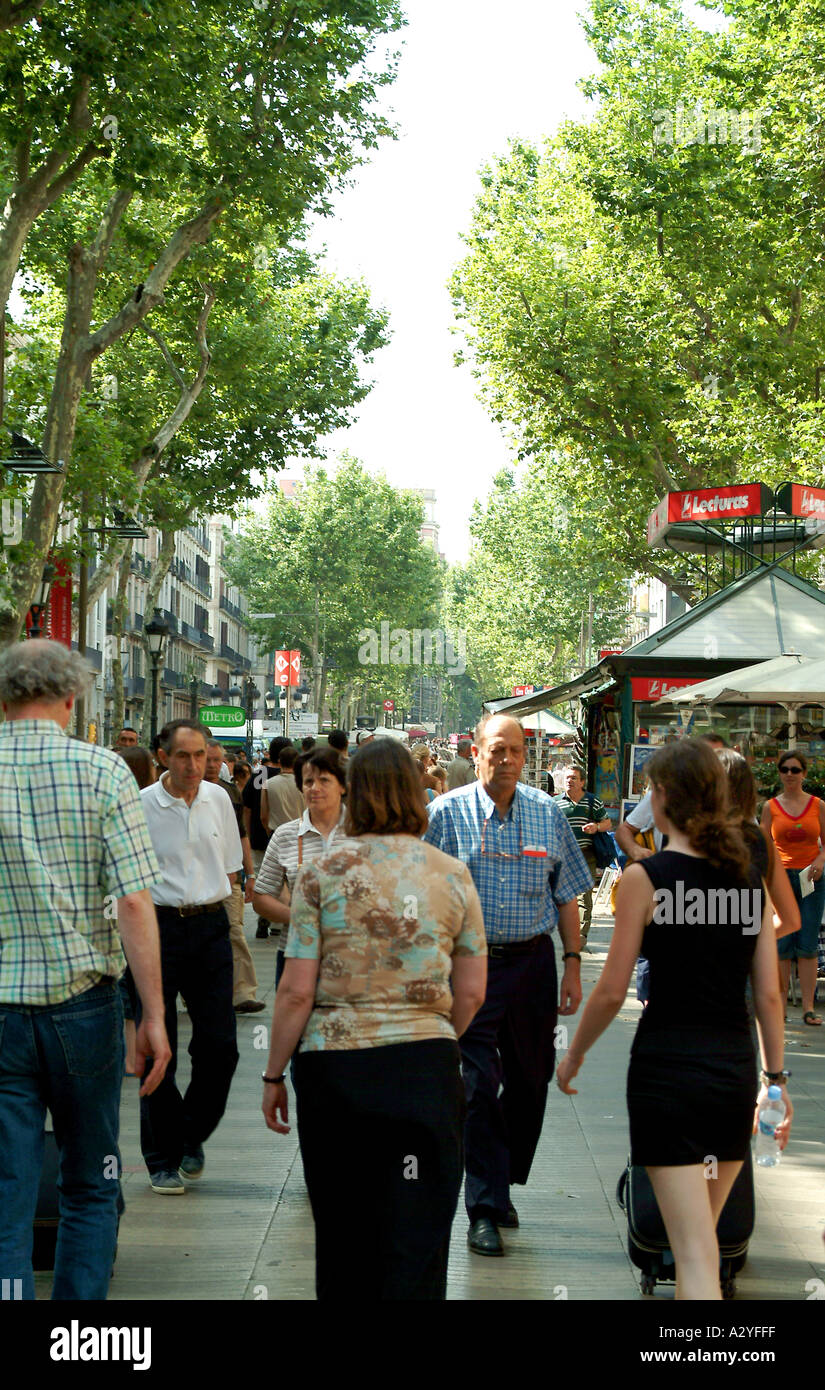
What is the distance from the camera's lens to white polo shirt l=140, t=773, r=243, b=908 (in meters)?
6.39

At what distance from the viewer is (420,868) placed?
3.77 meters

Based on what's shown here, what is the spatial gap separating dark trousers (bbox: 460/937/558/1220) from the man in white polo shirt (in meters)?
1.17

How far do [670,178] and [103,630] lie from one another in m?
39.1

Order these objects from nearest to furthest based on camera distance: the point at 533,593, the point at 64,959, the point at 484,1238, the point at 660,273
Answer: the point at 64,959 → the point at 484,1238 → the point at 660,273 → the point at 533,593

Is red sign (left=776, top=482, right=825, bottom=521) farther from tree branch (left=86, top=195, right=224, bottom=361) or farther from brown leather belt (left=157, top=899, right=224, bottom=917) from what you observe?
brown leather belt (left=157, top=899, right=224, bottom=917)

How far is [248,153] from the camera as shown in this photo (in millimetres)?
18469

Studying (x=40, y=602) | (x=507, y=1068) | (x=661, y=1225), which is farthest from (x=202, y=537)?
(x=661, y=1225)

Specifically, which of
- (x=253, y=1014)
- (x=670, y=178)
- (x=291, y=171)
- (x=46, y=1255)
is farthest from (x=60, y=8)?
(x=670, y=178)

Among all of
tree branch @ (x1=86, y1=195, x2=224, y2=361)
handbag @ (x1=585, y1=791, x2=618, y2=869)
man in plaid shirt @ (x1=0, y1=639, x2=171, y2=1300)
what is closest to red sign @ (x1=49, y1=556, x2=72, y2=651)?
tree branch @ (x1=86, y1=195, x2=224, y2=361)

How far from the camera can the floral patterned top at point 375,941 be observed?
3650 millimetres

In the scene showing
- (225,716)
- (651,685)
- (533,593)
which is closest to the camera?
(651,685)

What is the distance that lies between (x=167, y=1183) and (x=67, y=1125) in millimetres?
2469

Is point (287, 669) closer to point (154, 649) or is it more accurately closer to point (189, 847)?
point (154, 649)

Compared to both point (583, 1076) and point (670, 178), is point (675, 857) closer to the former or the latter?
point (583, 1076)
